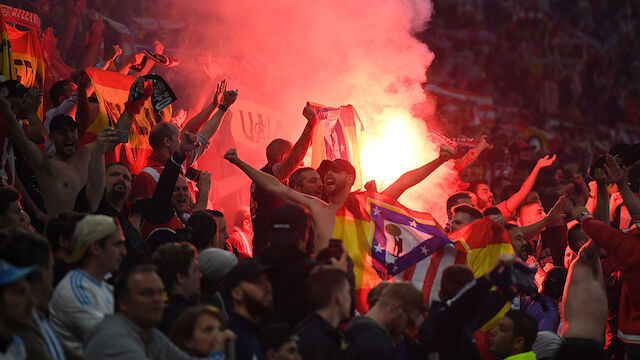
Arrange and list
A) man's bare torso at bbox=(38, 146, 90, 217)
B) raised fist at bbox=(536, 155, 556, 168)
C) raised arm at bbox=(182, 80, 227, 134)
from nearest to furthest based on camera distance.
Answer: man's bare torso at bbox=(38, 146, 90, 217) → raised arm at bbox=(182, 80, 227, 134) → raised fist at bbox=(536, 155, 556, 168)

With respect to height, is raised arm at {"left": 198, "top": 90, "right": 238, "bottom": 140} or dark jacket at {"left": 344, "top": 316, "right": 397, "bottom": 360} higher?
raised arm at {"left": 198, "top": 90, "right": 238, "bottom": 140}

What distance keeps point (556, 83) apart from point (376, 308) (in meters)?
21.1

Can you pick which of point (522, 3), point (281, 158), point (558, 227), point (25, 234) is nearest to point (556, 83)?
point (522, 3)

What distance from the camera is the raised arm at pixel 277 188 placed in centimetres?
531

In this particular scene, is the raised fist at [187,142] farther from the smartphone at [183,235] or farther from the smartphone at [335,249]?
the smartphone at [335,249]

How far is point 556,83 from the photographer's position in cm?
2377

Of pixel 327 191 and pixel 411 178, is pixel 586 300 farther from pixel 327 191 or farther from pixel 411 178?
pixel 327 191

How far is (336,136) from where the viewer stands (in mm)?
7074

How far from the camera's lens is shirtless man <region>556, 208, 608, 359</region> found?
18.3ft

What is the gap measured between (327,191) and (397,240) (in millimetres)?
585

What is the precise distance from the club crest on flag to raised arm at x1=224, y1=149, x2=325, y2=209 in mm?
454

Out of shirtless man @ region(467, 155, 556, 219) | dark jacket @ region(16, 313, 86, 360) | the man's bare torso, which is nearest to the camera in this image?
dark jacket @ region(16, 313, 86, 360)

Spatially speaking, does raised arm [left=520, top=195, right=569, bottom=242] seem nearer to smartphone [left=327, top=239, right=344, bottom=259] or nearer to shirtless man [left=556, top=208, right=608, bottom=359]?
shirtless man [left=556, top=208, right=608, bottom=359]

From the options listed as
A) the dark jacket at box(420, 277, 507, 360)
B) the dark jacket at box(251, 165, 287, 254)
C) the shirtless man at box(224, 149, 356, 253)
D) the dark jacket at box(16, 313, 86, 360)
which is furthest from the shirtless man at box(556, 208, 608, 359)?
the dark jacket at box(16, 313, 86, 360)
